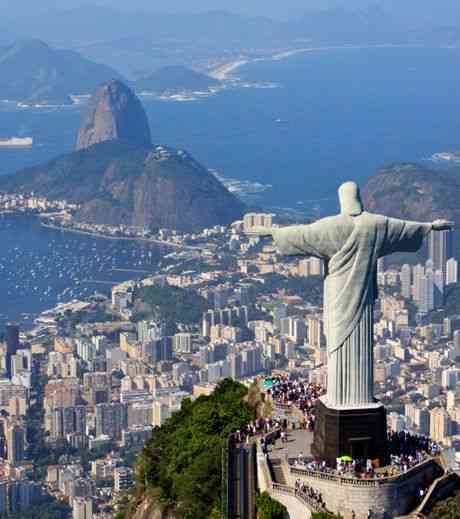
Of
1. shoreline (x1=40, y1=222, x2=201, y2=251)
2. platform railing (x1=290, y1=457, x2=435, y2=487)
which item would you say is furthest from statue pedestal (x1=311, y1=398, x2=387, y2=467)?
shoreline (x1=40, y1=222, x2=201, y2=251)

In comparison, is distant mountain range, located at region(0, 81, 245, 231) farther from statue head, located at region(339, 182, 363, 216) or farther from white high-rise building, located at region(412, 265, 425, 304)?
statue head, located at region(339, 182, 363, 216)

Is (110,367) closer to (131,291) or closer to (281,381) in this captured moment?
(131,291)

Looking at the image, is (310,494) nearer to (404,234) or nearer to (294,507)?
(294,507)

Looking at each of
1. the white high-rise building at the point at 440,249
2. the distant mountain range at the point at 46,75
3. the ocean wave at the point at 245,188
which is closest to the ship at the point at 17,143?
the distant mountain range at the point at 46,75

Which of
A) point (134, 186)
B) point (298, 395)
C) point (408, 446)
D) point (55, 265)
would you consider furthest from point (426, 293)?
point (408, 446)

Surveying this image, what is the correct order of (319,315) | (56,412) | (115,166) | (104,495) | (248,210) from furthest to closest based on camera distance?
1. (115,166)
2. (248,210)
3. (319,315)
4. (56,412)
5. (104,495)

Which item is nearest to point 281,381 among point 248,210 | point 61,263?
point 61,263

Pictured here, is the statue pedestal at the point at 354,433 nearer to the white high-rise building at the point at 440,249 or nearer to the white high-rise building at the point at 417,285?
the white high-rise building at the point at 417,285
